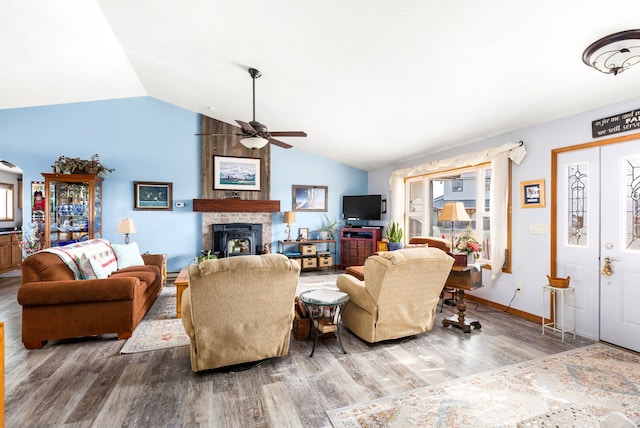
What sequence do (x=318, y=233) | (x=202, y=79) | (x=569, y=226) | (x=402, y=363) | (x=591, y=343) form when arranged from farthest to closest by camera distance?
(x=318, y=233)
(x=202, y=79)
(x=569, y=226)
(x=591, y=343)
(x=402, y=363)

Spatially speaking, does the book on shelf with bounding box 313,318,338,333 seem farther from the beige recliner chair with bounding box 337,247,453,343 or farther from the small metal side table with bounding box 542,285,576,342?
the small metal side table with bounding box 542,285,576,342

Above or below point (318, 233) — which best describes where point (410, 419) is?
below

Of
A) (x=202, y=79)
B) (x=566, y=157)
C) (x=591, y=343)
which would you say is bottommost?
(x=591, y=343)

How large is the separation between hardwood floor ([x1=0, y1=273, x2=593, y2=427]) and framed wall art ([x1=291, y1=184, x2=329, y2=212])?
4117mm

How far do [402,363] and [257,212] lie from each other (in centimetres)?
461

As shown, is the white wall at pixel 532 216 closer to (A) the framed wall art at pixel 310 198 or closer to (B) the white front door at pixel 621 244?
(B) the white front door at pixel 621 244

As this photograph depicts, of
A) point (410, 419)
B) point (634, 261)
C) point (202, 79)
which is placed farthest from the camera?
point (202, 79)

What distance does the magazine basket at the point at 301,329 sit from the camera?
3029 millimetres

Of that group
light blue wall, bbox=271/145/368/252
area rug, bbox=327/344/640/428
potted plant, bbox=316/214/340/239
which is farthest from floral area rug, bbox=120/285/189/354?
potted plant, bbox=316/214/340/239

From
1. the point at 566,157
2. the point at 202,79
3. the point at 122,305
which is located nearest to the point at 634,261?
the point at 566,157

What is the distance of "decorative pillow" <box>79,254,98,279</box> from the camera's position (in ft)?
10.3

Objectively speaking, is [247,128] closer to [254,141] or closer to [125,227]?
[254,141]

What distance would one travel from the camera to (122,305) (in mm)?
2963

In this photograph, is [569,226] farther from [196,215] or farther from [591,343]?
[196,215]
